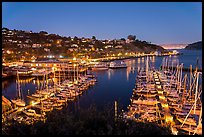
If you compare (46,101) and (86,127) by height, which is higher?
(86,127)

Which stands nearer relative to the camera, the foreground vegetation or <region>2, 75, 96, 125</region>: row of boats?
the foreground vegetation

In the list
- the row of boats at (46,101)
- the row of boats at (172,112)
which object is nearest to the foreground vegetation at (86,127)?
the row of boats at (172,112)

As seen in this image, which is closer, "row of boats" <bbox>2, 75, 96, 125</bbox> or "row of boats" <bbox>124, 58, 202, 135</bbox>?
"row of boats" <bbox>124, 58, 202, 135</bbox>

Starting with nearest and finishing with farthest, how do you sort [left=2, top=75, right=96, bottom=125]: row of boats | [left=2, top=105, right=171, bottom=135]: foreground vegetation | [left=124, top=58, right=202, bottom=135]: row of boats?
[left=2, top=105, right=171, bottom=135]: foreground vegetation, [left=124, top=58, right=202, bottom=135]: row of boats, [left=2, top=75, right=96, bottom=125]: row of boats

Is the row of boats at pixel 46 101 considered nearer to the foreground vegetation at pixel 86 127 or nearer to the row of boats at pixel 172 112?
the row of boats at pixel 172 112

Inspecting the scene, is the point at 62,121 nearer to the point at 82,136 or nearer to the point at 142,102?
the point at 82,136

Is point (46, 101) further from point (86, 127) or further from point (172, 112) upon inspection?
point (86, 127)

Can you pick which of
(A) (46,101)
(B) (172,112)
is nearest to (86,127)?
(B) (172,112)

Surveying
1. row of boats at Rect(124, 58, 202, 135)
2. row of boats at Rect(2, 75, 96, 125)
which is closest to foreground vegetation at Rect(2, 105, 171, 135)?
row of boats at Rect(124, 58, 202, 135)

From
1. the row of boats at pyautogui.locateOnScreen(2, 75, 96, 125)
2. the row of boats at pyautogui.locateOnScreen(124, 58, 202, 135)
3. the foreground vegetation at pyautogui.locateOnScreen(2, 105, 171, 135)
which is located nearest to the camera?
the foreground vegetation at pyautogui.locateOnScreen(2, 105, 171, 135)

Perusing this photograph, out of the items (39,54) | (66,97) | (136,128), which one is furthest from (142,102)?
(39,54)

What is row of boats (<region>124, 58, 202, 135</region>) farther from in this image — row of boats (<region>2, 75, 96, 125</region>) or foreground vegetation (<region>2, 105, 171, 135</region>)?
foreground vegetation (<region>2, 105, 171, 135</region>)

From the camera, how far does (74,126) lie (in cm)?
198

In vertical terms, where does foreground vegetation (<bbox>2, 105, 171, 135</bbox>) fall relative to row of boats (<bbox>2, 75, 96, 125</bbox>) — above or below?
above
